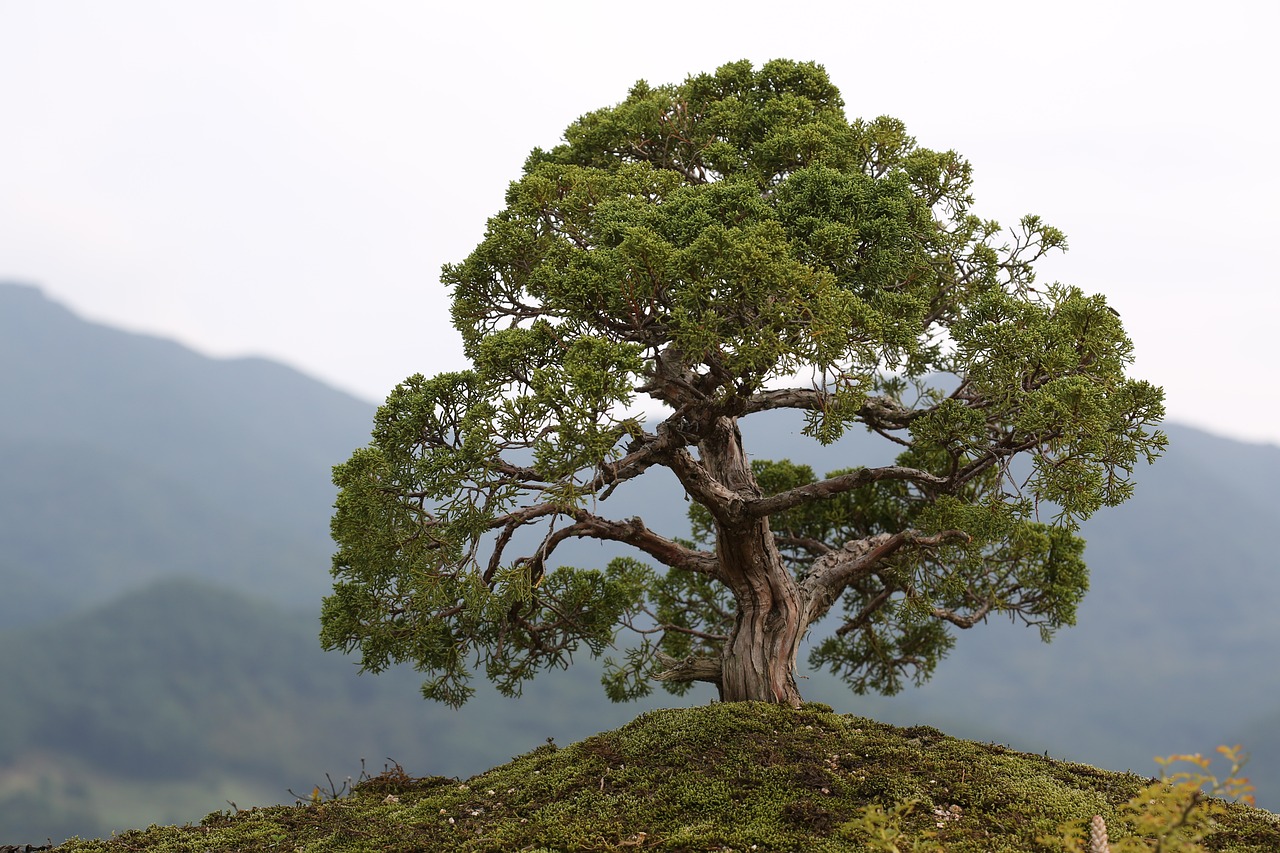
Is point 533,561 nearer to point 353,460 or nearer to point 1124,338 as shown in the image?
point 353,460

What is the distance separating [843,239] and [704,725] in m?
4.77

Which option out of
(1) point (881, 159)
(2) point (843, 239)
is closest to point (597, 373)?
(2) point (843, 239)

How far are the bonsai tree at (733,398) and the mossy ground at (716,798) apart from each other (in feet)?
5.06

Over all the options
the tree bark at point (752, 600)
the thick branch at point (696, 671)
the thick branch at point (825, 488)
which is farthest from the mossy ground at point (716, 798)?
the thick branch at point (825, 488)

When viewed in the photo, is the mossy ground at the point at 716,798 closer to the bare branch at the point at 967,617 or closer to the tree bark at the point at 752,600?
the tree bark at the point at 752,600

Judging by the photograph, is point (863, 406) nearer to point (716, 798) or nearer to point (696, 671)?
point (696, 671)

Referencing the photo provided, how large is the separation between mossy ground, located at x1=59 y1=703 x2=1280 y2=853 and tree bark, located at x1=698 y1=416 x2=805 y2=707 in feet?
2.90

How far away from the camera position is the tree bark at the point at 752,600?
11.7 metres

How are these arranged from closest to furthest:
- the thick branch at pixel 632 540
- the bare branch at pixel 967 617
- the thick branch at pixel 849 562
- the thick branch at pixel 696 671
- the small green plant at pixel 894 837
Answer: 1. the small green plant at pixel 894 837
2. the thick branch at pixel 632 540
3. the thick branch at pixel 849 562
4. the thick branch at pixel 696 671
5. the bare branch at pixel 967 617

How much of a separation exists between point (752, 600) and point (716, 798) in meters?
3.38

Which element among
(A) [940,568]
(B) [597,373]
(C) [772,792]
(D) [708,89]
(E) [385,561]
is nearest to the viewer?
(B) [597,373]

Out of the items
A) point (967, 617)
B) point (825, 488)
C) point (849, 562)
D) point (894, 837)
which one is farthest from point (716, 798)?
point (967, 617)

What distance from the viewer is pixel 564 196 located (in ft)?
34.4

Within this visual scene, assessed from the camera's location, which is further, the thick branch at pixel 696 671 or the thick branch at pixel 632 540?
the thick branch at pixel 696 671
